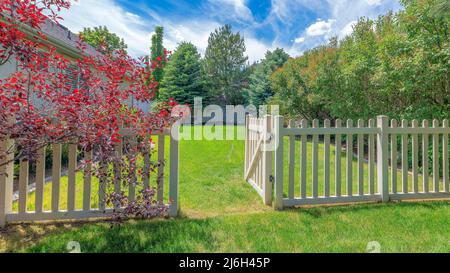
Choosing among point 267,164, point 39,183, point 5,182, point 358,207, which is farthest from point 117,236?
point 358,207

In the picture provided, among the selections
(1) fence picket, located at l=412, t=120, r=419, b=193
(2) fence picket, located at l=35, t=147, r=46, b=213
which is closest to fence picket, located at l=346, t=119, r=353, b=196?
(1) fence picket, located at l=412, t=120, r=419, b=193

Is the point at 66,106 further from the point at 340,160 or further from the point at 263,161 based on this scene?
the point at 340,160

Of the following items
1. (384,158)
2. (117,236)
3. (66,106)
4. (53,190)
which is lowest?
(117,236)

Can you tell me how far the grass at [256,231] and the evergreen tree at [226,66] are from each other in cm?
2860

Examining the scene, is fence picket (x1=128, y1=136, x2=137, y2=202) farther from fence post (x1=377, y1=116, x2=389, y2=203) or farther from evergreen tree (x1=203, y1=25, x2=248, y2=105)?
evergreen tree (x1=203, y1=25, x2=248, y2=105)

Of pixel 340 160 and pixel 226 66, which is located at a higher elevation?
pixel 226 66

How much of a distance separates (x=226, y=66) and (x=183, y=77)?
908cm

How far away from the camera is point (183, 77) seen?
25594 mm

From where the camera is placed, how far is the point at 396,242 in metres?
2.48

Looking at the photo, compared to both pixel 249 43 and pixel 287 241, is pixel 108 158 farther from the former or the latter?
pixel 249 43

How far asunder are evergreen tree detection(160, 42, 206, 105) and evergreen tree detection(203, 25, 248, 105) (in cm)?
510

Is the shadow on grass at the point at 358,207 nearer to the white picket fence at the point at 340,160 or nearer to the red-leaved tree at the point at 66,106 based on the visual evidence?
the white picket fence at the point at 340,160
